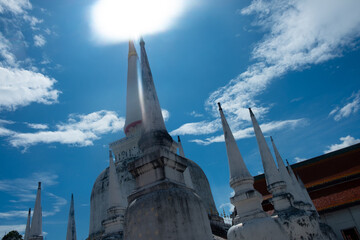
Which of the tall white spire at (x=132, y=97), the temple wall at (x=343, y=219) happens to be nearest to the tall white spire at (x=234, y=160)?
the temple wall at (x=343, y=219)

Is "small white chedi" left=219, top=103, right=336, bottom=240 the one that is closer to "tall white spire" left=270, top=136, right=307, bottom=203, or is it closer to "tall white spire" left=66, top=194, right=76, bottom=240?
"tall white spire" left=270, top=136, right=307, bottom=203

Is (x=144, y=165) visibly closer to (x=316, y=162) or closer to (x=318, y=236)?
(x=318, y=236)

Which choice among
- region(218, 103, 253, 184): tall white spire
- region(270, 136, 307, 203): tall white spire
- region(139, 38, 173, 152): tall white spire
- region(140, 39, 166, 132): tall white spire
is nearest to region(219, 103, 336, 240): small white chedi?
region(218, 103, 253, 184): tall white spire

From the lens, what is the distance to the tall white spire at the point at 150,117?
384cm

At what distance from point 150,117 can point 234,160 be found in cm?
419

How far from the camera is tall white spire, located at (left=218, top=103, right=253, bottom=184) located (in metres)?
7.22

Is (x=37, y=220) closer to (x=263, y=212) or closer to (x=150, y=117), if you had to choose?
(x=263, y=212)

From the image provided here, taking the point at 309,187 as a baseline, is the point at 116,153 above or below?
above

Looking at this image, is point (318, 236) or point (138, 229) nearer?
point (138, 229)

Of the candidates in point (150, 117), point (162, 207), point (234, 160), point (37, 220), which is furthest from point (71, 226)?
point (162, 207)

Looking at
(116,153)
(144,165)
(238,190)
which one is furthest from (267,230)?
(116,153)

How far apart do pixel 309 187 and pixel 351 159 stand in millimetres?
5510

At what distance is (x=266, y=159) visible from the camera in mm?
9086

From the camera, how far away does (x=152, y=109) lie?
165 inches
